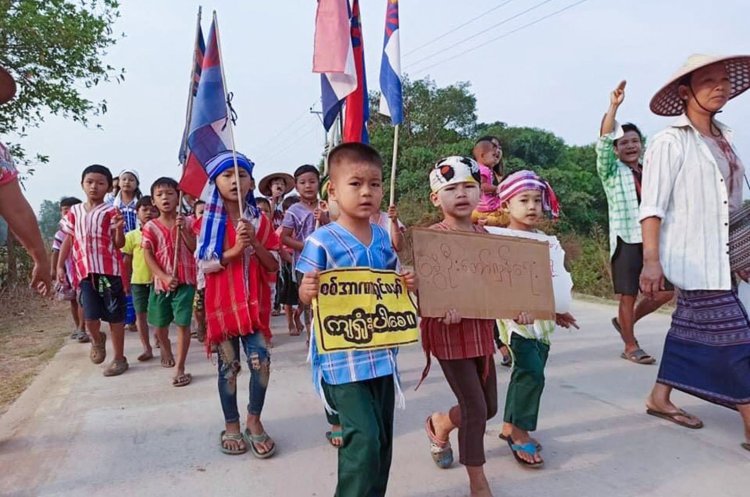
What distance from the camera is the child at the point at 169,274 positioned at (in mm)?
4598

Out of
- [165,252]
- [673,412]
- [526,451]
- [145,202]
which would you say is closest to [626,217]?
[673,412]

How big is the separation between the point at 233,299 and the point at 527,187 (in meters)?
1.78

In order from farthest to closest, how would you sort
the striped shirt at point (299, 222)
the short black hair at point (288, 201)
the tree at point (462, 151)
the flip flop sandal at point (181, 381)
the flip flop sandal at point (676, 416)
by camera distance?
the tree at point (462, 151), the short black hair at point (288, 201), the striped shirt at point (299, 222), the flip flop sandal at point (181, 381), the flip flop sandal at point (676, 416)

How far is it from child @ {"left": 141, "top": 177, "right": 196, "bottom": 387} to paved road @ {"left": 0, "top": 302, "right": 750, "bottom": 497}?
0.43 metres

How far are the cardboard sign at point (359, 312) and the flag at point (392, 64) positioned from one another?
1.22 m

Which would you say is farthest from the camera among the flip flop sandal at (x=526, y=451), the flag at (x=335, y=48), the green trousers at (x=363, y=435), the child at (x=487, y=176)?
the child at (x=487, y=176)

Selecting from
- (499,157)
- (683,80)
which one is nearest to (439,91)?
(499,157)

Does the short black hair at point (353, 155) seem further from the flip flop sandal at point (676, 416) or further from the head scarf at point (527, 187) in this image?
the flip flop sandal at point (676, 416)

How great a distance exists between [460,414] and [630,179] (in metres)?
3.13

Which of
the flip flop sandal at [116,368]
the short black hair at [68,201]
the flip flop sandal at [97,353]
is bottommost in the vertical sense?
the flip flop sandal at [116,368]

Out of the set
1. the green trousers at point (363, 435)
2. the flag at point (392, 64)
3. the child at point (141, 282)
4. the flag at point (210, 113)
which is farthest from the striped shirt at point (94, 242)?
the green trousers at point (363, 435)

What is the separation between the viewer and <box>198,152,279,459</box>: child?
3.18 m

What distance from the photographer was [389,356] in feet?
7.50

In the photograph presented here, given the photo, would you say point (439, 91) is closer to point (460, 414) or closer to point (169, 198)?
point (169, 198)
